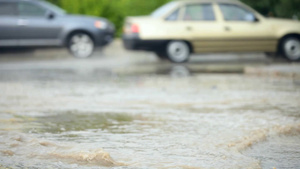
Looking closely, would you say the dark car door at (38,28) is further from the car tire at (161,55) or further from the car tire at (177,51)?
the car tire at (177,51)

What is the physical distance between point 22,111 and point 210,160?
352cm

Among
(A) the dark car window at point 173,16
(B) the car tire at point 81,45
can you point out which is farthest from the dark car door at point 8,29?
(A) the dark car window at point 173,16

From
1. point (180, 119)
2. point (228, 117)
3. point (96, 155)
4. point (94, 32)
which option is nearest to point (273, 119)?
point (228, 117)

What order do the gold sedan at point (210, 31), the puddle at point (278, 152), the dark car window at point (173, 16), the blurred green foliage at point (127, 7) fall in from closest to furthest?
the puddle at point (278, 152) < the gold sedan at point (210, 31) < the dark car window at point (173, 16) < the blurred green foliage at point (127, 7)

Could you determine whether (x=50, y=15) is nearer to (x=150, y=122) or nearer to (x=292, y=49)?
(x=292, y=49)

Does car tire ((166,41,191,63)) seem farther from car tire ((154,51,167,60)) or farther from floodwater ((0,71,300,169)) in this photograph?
floodwater ((0,71,300,169))

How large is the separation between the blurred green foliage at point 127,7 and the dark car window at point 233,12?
9.77 feet

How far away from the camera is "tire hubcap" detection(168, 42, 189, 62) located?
56.0ft

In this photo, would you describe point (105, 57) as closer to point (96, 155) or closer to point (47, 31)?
point (47, 31)

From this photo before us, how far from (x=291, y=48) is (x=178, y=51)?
114 inches

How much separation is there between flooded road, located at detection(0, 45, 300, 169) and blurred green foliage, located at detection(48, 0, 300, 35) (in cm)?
829

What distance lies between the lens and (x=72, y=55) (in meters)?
19.1

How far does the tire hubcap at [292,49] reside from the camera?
1748cm

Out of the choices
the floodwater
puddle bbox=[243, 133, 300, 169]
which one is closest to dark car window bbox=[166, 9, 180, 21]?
the floodwater
